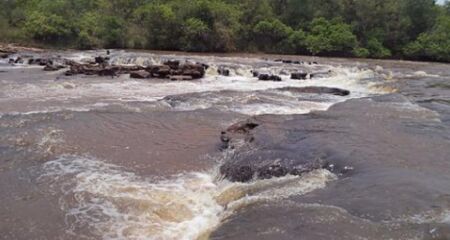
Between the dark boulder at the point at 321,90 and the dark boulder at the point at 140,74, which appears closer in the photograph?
the dark boulder at the point at 321,90

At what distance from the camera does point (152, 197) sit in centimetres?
705

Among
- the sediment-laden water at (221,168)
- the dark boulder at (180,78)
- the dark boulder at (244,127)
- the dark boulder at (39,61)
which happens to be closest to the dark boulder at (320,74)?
the dark boulder at (180,78)

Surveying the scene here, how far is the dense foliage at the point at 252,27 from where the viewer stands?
38.2 meters

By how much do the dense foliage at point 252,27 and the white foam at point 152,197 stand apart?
3057 centimetres

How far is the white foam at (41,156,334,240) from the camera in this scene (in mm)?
6086

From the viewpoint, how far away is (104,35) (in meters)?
40.4

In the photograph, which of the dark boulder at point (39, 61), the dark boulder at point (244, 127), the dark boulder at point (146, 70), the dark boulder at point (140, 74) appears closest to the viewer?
the dark boulder at point (244, 127)

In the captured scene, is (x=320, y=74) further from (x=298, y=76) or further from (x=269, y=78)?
(x=269, y=78)

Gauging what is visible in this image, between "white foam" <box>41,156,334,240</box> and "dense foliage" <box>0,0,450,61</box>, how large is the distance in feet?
100

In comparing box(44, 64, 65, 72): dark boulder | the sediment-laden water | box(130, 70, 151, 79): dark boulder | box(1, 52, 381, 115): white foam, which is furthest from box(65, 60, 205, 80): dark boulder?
the sediment-laden water

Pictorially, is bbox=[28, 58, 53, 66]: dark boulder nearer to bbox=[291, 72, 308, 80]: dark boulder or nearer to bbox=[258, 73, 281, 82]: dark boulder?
bbox=[258, 73, 281, 82]: dark boulder

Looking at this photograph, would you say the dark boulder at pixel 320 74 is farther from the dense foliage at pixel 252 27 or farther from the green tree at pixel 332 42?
the dense foliage at pixel 252 27

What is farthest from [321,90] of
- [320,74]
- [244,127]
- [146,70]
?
[146,70]

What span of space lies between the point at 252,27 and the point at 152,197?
36242 millimetres
